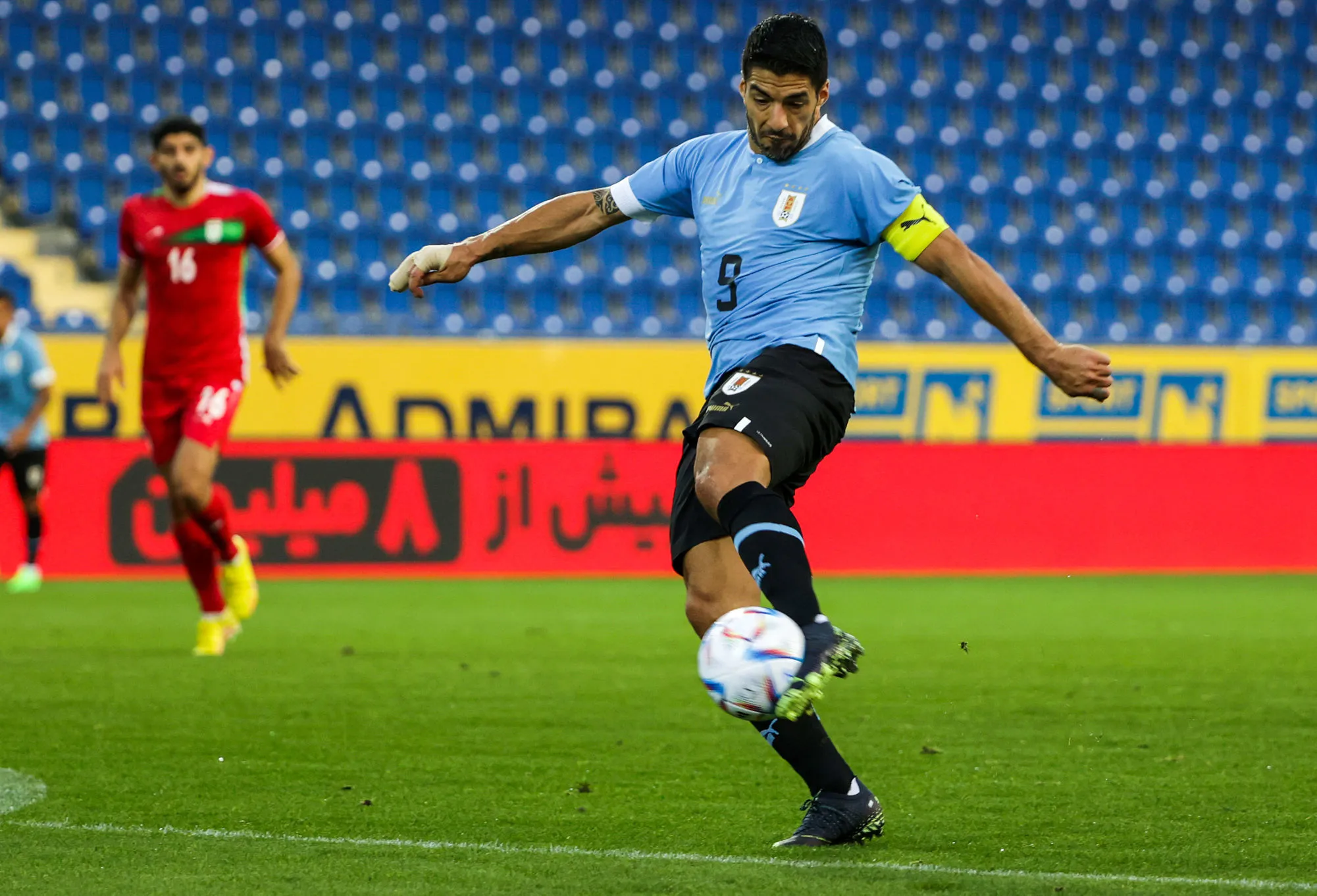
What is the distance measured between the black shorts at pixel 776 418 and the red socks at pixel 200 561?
435cm

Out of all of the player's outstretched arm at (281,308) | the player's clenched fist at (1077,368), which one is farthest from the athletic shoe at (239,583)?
the player's clenched fist at (1077,368)

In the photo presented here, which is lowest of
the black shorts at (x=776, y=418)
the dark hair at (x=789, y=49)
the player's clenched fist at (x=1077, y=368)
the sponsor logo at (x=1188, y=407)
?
the sponsor logo at (x=1188, y=407)

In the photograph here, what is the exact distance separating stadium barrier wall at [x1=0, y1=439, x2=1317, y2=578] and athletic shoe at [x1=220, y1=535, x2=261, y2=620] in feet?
15.4

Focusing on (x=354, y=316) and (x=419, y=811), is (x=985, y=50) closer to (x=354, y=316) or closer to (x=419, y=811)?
(x=354, y=316)

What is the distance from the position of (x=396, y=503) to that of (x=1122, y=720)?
780cm

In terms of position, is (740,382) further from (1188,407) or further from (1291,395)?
(1291,395)

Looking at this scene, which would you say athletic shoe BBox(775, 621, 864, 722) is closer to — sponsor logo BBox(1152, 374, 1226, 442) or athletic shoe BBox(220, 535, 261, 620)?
athletic shoe BBox(220, 535, 261, 620)

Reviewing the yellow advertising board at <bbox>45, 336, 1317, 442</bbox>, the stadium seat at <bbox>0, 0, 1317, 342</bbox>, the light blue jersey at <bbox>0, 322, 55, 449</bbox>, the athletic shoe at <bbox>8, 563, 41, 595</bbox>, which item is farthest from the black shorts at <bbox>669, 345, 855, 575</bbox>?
the stadium seat at <bbox>0, 0, 1317, 342</bbox>

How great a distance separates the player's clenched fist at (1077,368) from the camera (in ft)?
12.2

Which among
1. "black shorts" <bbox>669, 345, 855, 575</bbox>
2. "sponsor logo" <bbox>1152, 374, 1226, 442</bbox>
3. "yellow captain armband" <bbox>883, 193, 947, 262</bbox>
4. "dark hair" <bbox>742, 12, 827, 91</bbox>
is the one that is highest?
"dark hair" <bbox>742, 12, 827, 91</bbox>

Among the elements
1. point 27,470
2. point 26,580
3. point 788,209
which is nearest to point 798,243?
point 788,209

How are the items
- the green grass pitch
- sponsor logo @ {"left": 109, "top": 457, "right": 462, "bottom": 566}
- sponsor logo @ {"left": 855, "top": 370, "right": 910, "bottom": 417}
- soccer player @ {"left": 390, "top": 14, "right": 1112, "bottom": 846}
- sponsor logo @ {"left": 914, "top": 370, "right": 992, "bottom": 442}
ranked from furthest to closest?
sponsor logo @ {"left": 914, "top": 370, "right": 992, "bottom": 442} < sponsor logo @ {"left": 855, "top": 370, "right": 910, "bottom": 417} < sponsor logo @ {"left": 109, "top": 457, "right": 462, "bottom": 566} < soccer player @ {"left": 390, "top": 14, "right": 1112, "bottom": 846} < the green grass pitch

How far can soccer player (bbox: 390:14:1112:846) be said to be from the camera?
382cm

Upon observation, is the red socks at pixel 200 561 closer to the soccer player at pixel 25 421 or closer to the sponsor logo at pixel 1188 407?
the soccer player at pixel 25 421
